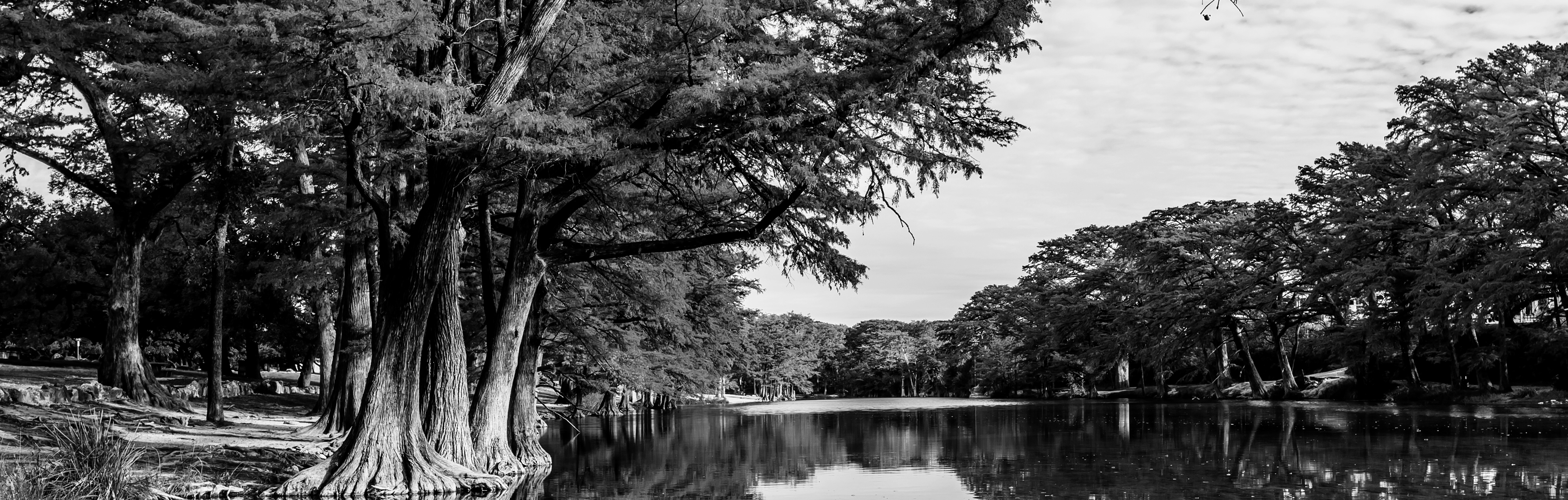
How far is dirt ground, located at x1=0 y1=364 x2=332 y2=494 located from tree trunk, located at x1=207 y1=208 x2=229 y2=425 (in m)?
0.41

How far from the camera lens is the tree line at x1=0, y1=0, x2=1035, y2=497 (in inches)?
470

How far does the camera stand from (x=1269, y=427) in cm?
2378

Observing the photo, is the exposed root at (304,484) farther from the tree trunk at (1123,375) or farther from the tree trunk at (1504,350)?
the tree trunk at (1123,375)

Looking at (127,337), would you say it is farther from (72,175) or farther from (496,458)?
(496,458)

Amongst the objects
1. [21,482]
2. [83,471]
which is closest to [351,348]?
[83,471]

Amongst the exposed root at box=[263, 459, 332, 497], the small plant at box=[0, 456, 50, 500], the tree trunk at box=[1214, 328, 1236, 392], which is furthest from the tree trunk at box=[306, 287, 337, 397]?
the tree trunk at box=[1214, 328, 1236, 392]

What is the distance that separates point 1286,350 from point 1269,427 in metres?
33.3

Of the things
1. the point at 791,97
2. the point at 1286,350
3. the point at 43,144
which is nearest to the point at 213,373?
the point at 43,144

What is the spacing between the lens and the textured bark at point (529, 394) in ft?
58.6

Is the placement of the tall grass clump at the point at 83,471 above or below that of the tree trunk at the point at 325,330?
below

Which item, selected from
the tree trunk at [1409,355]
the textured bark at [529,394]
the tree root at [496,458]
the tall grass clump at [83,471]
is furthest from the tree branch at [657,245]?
the tree trunk at [1409,355]

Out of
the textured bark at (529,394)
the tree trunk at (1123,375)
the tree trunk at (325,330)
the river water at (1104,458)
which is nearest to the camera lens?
the river water at (1104,458)

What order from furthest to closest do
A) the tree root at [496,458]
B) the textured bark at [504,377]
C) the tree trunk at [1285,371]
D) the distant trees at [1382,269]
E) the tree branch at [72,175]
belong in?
the tree trunk at [1285,371]
the distant trees at [1382,269]
the tree branch at [72,175]
the textured bark at [504,377]
the tree root at [496,458]

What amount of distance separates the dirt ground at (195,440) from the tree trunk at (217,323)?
0.41 meters
